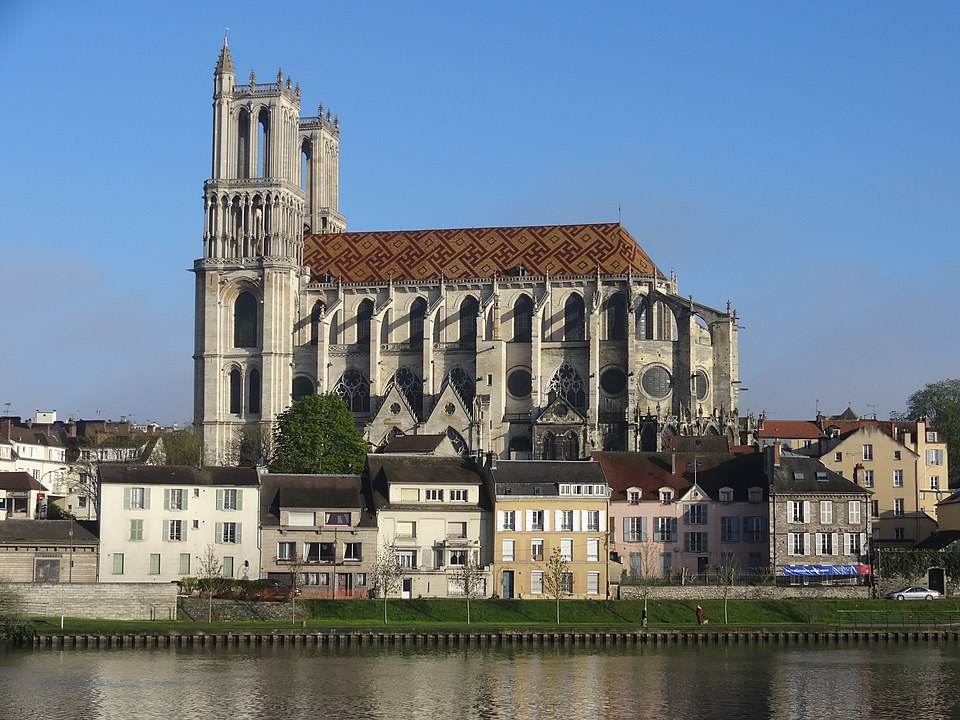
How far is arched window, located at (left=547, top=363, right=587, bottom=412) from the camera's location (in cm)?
12549

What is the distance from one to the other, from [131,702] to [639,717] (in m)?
15.2

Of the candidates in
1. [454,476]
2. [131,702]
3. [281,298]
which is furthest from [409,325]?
[131,702]

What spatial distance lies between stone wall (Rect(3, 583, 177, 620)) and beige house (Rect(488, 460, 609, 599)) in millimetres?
15101

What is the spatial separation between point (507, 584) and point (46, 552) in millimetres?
19887

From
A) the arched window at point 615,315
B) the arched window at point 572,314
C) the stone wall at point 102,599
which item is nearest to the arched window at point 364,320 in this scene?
the arched window at point 572,314

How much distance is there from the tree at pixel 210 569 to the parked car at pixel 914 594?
95.6 ft

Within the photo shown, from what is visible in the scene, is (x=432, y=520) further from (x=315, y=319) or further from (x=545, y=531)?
(x=315, y=319)

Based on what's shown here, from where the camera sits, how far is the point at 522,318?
130750 millimetres

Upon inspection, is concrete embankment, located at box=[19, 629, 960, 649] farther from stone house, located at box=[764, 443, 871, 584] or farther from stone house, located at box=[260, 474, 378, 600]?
stone house, located at box=[260, 474, 378, 600]

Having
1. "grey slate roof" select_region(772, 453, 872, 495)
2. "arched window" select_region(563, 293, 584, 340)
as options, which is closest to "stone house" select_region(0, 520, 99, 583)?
"grey slate roof" select_region(772, 453, 872, 495)

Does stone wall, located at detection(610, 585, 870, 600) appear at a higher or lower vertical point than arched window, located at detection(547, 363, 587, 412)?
lower

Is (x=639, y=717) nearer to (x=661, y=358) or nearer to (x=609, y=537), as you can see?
(x=609, y=537)

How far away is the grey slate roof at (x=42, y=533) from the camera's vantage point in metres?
76.9

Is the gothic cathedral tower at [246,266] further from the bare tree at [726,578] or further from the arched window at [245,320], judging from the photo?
the bare tree at [726,578]
